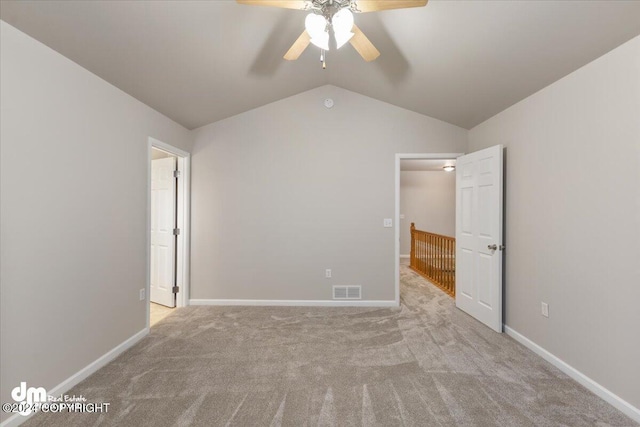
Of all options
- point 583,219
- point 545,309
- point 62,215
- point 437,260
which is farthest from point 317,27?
point 437,260

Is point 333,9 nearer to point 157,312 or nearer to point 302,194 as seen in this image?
point 302,194

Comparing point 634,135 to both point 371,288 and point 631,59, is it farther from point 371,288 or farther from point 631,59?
point 371,288

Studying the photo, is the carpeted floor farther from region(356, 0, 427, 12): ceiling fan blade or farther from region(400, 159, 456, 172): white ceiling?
region(400, 159, 456, 172): white ceiling

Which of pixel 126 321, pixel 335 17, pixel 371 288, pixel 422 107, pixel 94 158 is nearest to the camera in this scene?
pixel 335 17

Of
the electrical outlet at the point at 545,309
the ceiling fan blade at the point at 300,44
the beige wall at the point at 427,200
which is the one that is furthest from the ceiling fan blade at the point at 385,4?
the beige wall at the point at 427,200

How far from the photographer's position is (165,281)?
152 inches

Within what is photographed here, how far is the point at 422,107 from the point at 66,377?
4343 millimetres

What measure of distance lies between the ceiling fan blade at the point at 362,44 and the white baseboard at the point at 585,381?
2825 mm

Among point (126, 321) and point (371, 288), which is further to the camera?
point (371, 288)

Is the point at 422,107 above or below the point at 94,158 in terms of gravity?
above

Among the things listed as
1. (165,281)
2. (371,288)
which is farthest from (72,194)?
(371,288)

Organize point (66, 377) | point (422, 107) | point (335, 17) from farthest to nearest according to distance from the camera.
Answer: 1. point (422, 107)
2. point (66, 377)
3. point (335, 17)

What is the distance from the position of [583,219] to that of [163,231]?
4.47m

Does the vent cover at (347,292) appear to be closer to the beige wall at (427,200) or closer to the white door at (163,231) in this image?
the white door at (163,231)
